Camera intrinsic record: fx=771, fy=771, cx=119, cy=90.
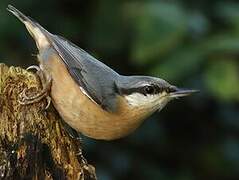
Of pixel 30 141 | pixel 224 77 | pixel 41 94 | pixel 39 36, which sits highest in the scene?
pixel 39 36

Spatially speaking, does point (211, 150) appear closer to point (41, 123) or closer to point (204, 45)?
point (204, 45)

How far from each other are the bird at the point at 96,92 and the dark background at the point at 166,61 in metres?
0.95

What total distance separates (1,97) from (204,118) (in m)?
3.07

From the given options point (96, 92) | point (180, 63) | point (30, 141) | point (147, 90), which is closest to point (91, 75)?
point (96, 92)

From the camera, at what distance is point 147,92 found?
14.2ft

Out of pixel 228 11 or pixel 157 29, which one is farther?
pixel 228 11

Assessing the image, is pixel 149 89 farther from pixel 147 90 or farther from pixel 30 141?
pixel 30 141

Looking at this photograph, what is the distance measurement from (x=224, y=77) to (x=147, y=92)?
1.06m

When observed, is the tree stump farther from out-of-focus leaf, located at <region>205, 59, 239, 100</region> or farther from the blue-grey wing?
out-of-focus leaf, located at <region>205, 59, 239, 100</region>

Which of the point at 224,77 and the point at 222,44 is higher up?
the point at 222,44

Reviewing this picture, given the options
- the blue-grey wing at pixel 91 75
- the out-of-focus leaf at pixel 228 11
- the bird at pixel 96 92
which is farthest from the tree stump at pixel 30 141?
the out-of-focus leaf at pixel 228 11

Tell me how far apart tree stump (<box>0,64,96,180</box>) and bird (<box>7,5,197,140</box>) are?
35 centimetres

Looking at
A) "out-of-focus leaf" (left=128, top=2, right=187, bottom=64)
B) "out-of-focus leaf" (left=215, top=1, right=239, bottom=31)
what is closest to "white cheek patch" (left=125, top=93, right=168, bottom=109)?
"out-of-focus leaf" (left=128, top=2, right=187, bottom=64)

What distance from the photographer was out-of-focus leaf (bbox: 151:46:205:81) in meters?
5.29
